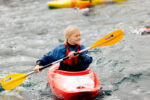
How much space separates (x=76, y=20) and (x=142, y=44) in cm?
355

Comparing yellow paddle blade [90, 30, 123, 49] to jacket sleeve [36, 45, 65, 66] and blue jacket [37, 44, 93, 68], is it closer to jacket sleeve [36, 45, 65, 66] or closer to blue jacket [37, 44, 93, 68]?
blue jacket [37, 44, 93, 68]

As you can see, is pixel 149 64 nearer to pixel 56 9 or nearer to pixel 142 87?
pixel 142 87

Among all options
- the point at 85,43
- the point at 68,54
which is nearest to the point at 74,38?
the point at 68,54

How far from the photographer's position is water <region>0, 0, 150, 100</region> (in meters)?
4.55

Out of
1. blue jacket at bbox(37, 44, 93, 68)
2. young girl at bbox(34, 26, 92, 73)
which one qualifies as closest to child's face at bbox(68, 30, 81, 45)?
young girl at bbox(34, 26, 92, 73)

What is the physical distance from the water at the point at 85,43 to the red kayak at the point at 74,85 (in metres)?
0.27

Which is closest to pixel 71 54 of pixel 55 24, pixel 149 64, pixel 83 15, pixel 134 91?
pixel 134 91

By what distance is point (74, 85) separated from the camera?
3773mm

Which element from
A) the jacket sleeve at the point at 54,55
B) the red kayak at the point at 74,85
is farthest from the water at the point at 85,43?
the jacket sleeve at the point at 54,55

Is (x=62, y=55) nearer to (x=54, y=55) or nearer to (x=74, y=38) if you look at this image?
(x=54, y=55)

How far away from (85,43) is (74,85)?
11.5ft

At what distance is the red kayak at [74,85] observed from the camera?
3.66 meters

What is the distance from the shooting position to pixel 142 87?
14.5 feet

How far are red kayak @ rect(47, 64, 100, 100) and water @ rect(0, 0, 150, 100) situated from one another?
275mm
